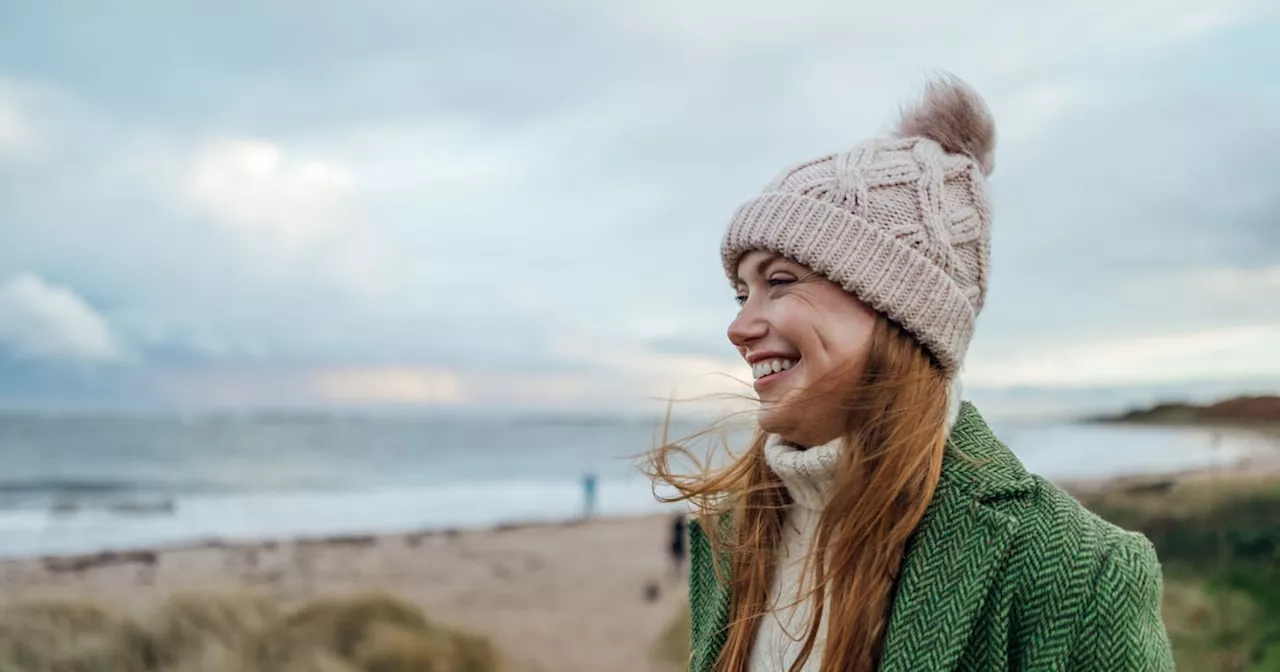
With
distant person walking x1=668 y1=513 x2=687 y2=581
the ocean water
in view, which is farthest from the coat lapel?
distant person walking x1=668 y1=513 x2=687 y2=581

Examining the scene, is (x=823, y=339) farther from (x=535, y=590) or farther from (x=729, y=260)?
(x=535, y=590)

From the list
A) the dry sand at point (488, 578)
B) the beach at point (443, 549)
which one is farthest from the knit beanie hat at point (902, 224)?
the dry sand at point (488, 578)

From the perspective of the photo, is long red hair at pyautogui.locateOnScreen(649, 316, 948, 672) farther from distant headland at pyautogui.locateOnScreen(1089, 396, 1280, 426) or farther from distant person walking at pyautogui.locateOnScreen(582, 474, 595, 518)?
distant person walking at pyautogui.locateOnScreen(582, 474, 595, 518)

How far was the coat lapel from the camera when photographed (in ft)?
4.24

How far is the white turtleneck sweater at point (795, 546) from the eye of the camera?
4.94 ft

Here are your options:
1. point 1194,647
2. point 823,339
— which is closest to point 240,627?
point 823,339

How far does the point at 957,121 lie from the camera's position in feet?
5.69

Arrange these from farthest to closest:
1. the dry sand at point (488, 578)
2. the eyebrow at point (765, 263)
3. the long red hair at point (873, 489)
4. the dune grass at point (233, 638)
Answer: the dry sand at point (488, 578) → the dune grass at point (233, 638) → the eyebrow at point (765, 263) → the long red hair at point (873, 489)

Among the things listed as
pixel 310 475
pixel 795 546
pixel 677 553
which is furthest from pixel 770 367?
pixel 310 475

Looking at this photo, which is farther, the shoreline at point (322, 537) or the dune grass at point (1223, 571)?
the shoreline at point (322, 537)

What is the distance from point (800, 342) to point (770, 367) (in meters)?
0.08

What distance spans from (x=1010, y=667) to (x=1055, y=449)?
126 feet

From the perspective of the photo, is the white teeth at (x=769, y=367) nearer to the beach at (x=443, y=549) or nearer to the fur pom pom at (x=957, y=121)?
the fur pom pom at (x=957, y=121)

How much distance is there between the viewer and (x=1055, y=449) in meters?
35.6
